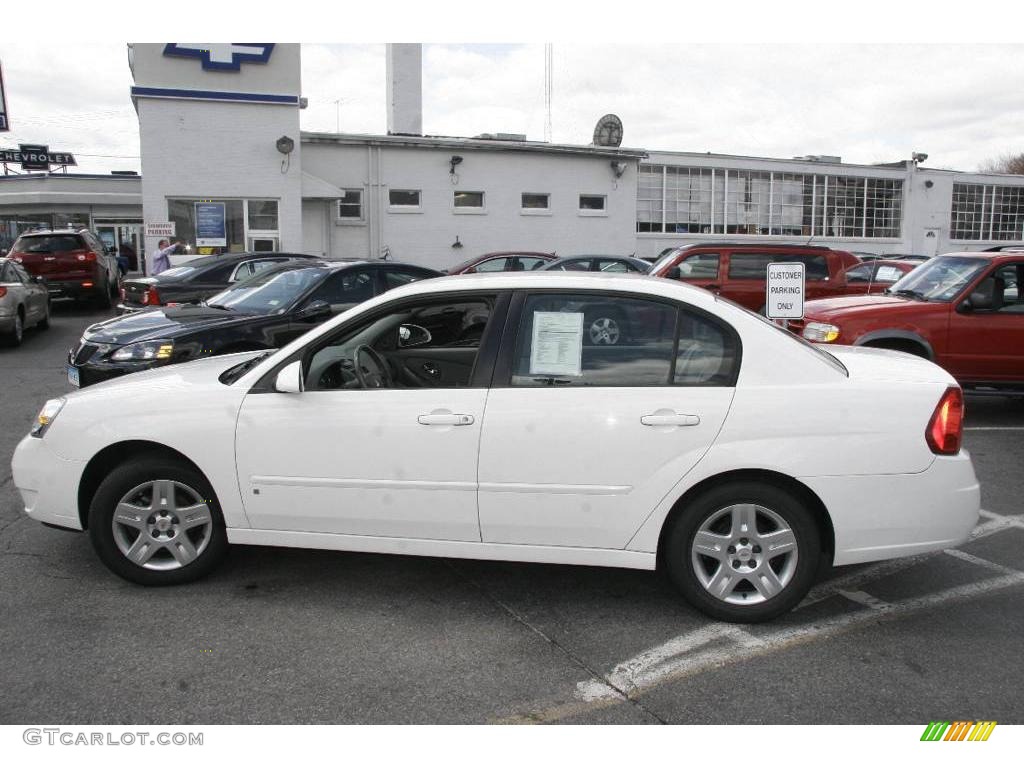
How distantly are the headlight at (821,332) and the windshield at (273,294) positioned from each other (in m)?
4.94

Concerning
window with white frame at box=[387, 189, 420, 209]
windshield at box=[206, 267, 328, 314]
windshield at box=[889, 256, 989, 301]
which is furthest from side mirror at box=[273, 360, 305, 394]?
window with white frame at box=[387, 189, 420, 209]

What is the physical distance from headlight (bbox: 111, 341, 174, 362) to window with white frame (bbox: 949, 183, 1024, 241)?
107ft

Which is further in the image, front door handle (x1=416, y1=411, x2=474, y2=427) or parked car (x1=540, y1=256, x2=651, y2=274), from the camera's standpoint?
parked car (x1=540, y1=256, x2=651, y2=274)

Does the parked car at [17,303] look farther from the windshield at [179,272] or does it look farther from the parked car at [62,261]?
the parked car at [62,261]

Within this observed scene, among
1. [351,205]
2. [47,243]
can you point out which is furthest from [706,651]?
[351,205]

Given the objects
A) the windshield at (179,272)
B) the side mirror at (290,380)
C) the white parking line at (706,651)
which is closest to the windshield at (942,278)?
the white parking line at (706,651)

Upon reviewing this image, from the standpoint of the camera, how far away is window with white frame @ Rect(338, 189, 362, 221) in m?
22.5

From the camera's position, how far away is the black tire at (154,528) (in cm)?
435

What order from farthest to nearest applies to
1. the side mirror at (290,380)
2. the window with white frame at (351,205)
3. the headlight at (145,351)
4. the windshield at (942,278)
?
the window with white frame at (351,205)
the windshield at (942,278)
the headlight at (145,351)
the side mirror at (290,380)

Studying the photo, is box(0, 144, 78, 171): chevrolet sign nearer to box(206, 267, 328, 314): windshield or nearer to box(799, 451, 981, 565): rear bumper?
box(206, 267, 328, 314): windshield

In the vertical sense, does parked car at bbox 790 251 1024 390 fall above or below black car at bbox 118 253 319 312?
below

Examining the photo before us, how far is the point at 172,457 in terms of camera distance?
437 centimetres

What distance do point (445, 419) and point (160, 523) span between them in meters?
1.62

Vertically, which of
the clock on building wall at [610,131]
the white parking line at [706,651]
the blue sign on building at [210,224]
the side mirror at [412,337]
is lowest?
the white parking line at [706,651]
